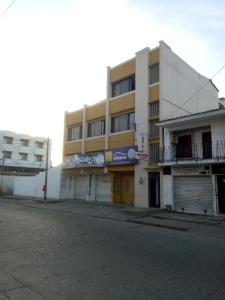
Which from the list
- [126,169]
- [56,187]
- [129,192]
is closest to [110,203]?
[129,192]

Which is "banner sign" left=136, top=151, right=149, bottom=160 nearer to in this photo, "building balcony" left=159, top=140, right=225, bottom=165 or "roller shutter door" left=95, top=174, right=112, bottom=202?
"building balcony" left=159, top=140, right=225, bottom=165

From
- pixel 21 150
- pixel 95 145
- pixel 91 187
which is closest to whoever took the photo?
pixel 95 145

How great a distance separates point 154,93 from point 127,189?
7.87 meters

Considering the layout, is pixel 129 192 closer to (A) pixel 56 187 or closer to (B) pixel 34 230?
(A) pixel 56 187

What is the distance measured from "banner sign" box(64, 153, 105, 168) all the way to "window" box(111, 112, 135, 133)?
2.55m

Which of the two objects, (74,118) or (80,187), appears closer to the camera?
(80,187)

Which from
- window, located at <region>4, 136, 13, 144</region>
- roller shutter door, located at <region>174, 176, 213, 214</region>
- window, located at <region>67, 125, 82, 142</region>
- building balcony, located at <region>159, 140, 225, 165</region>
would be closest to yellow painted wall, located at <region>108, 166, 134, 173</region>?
building balcony, located at <region>159, 140, 225, 165</region>

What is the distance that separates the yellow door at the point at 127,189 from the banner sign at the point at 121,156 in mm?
1779

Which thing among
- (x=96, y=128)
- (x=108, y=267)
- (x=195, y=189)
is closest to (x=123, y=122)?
(x=96, y=128)

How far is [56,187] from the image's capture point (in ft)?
102

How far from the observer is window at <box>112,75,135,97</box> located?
25.1m

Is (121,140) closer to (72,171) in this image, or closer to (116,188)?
(116,188)

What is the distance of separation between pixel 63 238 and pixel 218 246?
483 cm

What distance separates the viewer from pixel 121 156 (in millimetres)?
23516
